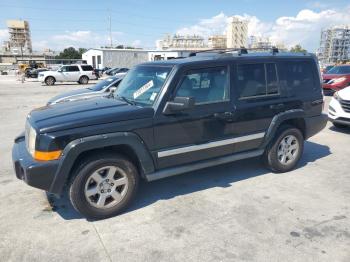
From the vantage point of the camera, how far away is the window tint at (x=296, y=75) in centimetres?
493

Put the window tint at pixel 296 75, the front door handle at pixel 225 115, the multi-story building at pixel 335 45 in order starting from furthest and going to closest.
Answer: the multi-story building at pixel 335 45 < the window tint at pixel 296 75 < the front door handle at pixel 225 115

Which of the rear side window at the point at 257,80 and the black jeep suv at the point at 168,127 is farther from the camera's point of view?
the rear side window at the point at 257,80

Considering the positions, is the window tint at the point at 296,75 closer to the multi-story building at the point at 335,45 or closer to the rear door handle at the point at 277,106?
the rear door handle at the point at 277,106

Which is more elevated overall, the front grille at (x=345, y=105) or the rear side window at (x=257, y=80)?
the rear side window at (x=257, y=80)

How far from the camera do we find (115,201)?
3775 mm

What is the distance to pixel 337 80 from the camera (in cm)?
1553

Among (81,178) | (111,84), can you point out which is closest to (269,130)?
(81,178)

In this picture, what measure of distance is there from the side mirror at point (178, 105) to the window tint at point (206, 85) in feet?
0.68

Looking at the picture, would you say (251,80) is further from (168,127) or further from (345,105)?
(345,105)

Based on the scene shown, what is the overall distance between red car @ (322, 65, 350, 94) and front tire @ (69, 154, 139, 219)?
14.5 meters

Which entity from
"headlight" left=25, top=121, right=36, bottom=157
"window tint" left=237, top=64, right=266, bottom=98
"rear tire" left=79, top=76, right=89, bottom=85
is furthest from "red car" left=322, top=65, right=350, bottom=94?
"rear tire" left=79, top=76, right=89, bottom=85

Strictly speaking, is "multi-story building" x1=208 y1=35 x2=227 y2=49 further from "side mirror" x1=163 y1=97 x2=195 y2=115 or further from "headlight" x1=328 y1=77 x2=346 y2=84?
"side mirror" x1=163 y1=97 x2=195 y2=115

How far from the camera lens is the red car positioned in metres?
15.4

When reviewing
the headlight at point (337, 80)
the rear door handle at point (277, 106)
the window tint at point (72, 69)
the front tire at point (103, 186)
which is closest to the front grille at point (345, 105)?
the rear door handle at point (277, 106)
